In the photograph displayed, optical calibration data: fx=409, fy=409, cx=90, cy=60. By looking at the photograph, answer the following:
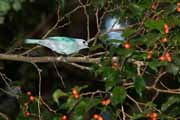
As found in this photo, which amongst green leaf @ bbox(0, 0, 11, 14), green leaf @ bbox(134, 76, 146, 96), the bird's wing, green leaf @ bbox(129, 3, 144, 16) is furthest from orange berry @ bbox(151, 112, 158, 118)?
green leaf @ bbox(0, 0, 11, 14)

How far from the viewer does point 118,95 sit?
4.18 ft

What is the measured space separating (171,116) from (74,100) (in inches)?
14.1

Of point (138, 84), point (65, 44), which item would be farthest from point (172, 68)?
point (65, 44)

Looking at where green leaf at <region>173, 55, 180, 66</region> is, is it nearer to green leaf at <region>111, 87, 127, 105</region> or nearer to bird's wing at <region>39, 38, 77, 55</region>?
green leaf at <region>111, 87, 127, 105</region>

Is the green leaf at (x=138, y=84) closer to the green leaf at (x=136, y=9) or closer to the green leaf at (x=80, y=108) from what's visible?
the green leaf at (x=80, y=108)

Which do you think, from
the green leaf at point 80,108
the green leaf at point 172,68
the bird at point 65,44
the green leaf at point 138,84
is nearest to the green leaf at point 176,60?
the green leaf at point 172,68

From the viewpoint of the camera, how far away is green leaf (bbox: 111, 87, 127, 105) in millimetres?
1269

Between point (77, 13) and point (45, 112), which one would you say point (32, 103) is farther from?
point (77, 13)

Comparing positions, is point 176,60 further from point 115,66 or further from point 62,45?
point 62,45

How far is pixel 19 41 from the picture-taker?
220cm

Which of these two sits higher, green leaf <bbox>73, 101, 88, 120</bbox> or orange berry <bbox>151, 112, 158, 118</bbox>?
green leaf <bbox>73, 101, 88, 120</bbox>

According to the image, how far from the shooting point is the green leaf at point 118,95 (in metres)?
1.27

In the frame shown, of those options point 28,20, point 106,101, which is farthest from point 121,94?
point 28,20

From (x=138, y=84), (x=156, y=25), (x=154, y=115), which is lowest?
(x=154, y=115)
